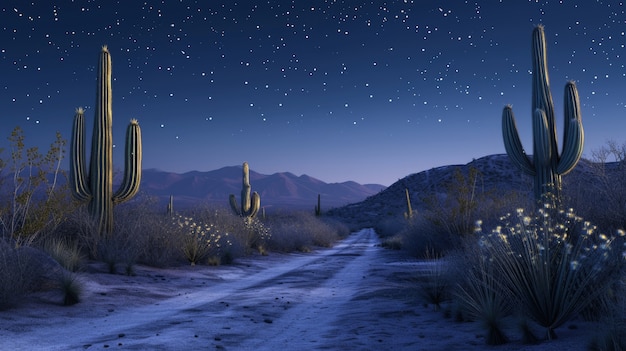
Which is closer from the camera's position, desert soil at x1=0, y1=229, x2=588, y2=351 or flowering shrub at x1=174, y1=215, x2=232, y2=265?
desert soil at x1=0, y1=229, x2=588, y2=351

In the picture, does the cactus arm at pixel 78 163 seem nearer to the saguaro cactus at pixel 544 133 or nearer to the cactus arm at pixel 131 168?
the cactus arm at pixel 131 168

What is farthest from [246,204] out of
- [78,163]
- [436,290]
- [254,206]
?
[436,290]

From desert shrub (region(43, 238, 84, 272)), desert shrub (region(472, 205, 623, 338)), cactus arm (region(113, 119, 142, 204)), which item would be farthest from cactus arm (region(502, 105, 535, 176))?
desert shrub (region(43, 238, 84, 272))

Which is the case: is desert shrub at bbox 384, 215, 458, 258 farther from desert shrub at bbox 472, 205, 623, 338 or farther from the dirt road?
desert shrub at bbox 472, 205, 623, 338

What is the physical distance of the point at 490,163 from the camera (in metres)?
83.7

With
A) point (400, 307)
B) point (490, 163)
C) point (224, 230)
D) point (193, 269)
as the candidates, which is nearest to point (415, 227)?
point (224, 230)

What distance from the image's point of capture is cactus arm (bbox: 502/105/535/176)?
639 inches

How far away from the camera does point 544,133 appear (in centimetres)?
1545

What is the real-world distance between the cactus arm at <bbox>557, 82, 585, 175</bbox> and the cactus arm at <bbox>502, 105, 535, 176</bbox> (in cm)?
91

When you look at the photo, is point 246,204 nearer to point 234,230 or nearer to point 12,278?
point 234,230

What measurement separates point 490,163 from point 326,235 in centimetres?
5800

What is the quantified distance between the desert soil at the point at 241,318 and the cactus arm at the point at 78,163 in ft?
9.43

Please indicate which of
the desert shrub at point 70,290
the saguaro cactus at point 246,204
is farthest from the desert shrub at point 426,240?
the desert shrub at point 70,290

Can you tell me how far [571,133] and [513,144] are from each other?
71.2 inches
